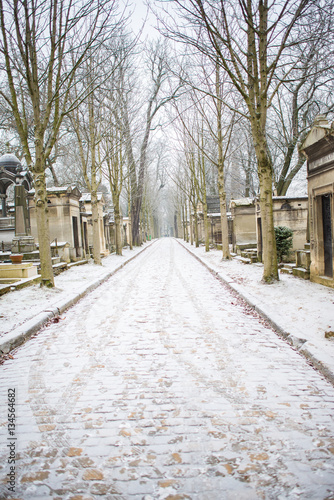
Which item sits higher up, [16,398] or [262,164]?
[262,164]

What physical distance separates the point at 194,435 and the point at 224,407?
0.48 m

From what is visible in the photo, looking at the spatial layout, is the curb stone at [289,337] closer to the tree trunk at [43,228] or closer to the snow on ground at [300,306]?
the snow on ground at [300,306]

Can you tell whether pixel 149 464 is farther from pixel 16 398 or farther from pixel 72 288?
pixel 72 288

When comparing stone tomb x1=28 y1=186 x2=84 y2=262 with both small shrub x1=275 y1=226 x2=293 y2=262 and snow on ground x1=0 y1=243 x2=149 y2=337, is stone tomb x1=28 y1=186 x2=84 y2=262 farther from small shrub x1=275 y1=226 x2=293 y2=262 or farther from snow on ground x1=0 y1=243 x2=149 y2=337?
small shrub x1=275 y1=226 x2=293 y2=262

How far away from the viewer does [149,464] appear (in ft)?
7.56

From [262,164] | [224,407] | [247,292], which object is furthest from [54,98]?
[224,407]

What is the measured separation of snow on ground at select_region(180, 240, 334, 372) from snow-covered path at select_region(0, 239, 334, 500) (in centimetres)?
27

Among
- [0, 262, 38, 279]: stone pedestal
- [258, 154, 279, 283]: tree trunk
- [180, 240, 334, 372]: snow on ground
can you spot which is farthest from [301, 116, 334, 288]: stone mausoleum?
[0, 262, 38, 279]: stone pedestal

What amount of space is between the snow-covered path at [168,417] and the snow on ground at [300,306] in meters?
0.27

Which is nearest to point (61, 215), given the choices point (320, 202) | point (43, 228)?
point (43, 228)

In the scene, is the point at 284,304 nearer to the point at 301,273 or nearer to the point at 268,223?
the point at 268,223

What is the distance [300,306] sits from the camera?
20.1 ft

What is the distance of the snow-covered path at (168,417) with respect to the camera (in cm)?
215

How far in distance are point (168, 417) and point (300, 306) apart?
4029mm
